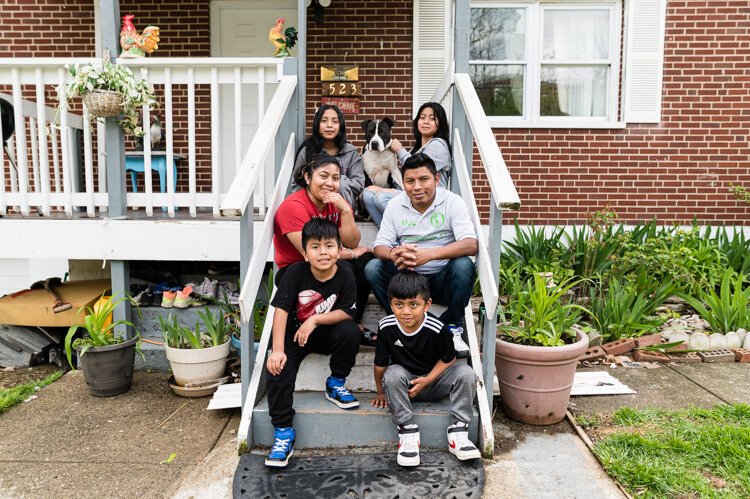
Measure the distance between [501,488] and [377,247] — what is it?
1366 millimetres

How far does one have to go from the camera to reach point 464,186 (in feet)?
11.1

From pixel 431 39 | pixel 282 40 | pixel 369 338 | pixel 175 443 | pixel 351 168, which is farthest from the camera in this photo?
pixel 431 39

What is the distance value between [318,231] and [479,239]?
0.86 metres

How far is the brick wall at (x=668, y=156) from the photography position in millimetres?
5820

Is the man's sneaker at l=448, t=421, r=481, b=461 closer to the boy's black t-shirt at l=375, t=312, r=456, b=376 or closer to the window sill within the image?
the boy's black t-shirt at l=375, t=312, r=456, b=376

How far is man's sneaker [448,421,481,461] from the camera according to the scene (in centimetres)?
252

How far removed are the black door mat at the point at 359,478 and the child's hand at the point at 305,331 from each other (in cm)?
54

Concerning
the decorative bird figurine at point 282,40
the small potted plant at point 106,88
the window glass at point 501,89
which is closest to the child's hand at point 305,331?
the small potted plant at point 106,88

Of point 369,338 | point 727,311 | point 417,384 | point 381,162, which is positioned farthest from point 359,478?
point 727,311

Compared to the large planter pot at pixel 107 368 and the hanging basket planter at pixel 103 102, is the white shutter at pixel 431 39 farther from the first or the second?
the large planter pot at pixel 107 368

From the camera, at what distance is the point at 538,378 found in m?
2.92

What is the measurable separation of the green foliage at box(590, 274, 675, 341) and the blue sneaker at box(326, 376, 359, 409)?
6.96ft

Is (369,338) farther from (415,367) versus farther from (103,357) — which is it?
(103,357)

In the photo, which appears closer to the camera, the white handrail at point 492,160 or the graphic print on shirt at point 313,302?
the white handrail at point 492,160
